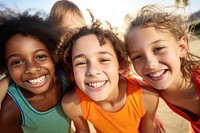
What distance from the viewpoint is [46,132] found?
280 cm

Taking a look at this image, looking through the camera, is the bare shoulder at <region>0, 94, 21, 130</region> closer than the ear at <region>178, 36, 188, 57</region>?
No

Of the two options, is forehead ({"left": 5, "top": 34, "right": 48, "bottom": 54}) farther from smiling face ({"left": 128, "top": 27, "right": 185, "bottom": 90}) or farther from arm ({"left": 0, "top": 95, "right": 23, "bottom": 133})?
smiling face ({"left": 128, "top": 27, "right": 185, "bottom": 90})

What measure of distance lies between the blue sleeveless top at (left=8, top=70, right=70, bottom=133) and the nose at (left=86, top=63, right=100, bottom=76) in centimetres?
62

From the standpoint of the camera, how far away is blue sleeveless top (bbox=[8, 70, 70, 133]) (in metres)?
2.59

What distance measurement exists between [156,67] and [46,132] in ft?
4.75

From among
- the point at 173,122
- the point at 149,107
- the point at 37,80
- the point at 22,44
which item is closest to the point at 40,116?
the point at 37,80

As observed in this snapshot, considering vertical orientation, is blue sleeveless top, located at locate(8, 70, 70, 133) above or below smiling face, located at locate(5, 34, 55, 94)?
below

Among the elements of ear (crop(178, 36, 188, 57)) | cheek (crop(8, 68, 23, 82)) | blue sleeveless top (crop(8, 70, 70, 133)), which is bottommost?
blue sleeveless top (crop(8, 70, 70, 133))

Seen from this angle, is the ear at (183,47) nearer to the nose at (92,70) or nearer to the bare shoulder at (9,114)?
the nose at (92,70)

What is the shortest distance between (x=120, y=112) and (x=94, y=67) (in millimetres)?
599

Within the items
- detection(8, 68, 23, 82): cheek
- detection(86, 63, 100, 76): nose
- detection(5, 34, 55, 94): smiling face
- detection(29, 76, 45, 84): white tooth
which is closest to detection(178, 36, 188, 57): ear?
detection(86, 63, 100, 76): nose

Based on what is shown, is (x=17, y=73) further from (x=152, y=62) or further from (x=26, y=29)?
(x=152, y=62)

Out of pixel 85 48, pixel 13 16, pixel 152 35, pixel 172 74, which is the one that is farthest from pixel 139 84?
pixel 13 16

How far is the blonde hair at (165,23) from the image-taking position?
2.36 m
